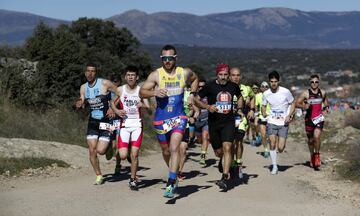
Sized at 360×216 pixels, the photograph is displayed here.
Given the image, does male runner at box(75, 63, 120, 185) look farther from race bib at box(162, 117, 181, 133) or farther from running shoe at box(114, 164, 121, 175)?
race bib at box(162, 117, 181, 133)

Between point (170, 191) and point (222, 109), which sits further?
point (222, 109)

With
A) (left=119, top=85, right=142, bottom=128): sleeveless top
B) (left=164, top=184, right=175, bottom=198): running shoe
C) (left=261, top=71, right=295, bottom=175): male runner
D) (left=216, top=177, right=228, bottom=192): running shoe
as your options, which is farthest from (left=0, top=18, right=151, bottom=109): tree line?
(left=164, top=184, right=175, bottom=198): running shoe

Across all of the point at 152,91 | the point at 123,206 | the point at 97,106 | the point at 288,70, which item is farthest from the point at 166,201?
the point at 288,70

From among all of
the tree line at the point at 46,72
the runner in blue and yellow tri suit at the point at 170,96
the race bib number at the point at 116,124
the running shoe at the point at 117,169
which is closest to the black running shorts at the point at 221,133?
the runner in blue and yellow tri suit at the point at 170,96

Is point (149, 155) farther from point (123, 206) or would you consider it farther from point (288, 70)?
point (288, 70)

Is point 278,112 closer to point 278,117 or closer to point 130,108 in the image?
point 278,117

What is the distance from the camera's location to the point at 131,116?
10.6 meters

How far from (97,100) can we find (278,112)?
156 inches

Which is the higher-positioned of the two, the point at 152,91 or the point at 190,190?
the point at 152,91

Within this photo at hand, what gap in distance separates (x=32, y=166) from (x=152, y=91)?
3759 millimetres

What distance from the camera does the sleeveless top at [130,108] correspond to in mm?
10523

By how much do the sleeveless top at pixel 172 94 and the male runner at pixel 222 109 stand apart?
65 cm

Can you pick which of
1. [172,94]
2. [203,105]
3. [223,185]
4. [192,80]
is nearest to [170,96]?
[172,94]

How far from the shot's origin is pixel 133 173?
10203mm
